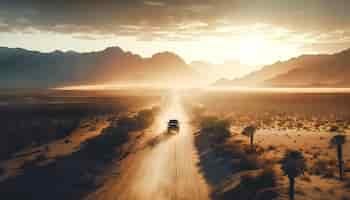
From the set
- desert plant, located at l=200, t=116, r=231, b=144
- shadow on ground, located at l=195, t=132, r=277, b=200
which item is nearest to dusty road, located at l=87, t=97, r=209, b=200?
shadow on ground, located at l=195, t=132, r=277, b=200

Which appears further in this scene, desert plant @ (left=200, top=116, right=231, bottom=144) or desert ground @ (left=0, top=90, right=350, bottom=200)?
desert plant @ (left=200, top=116, right=231, bottom=144)

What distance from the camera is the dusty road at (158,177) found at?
50.4ft

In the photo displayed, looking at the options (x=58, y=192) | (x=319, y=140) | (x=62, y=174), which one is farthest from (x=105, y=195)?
(x=319, y=140)

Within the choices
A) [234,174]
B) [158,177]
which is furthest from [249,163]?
[158,177]

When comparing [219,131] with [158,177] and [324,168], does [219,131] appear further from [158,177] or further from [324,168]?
[158,177]

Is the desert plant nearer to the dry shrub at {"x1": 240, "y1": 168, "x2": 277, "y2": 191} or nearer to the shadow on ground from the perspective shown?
the shadow on ground

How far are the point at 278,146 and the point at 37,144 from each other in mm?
20990

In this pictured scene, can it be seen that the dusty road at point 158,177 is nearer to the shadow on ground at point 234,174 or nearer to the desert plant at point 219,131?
the shadow on ground at point 234,174

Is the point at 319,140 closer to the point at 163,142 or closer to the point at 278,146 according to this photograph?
the point at 278,146

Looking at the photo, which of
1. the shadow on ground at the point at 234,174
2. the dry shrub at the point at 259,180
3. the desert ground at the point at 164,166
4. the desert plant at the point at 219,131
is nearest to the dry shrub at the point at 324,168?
the desert ground at the point at 164,166

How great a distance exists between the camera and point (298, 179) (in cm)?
1661

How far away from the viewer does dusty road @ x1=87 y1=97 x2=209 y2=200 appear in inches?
605

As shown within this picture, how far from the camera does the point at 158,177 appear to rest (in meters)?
18.1

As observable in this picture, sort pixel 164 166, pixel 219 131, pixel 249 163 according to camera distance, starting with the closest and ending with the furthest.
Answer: pixel 249 163, pixel 164 166, pixel 219 131
